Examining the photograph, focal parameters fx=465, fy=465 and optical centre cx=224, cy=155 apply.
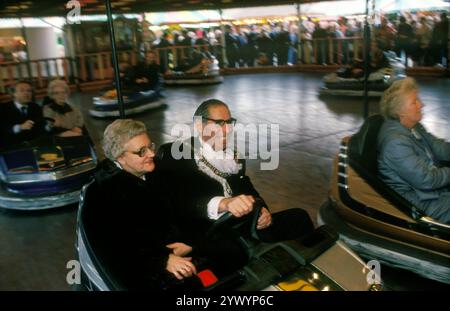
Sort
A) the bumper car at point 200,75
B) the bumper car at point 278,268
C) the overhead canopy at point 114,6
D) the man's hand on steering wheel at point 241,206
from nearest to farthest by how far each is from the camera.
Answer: the bumper car at point 278,268 → the man's hand on steering wheel at point 241,206 → the overhead canopy at point 114,6 → the bumper car at point 200,75

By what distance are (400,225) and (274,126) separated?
3008 millimetres

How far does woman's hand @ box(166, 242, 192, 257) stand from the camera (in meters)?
1.22

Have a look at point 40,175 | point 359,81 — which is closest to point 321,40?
point 359,81

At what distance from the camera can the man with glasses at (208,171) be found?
140cm

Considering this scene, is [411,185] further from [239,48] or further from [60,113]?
[239,48]

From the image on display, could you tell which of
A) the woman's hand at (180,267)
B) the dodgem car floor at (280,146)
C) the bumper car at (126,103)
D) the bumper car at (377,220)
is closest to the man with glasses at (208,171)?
the woman's hand at (180,267)

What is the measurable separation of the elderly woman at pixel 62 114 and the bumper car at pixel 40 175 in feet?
0.84

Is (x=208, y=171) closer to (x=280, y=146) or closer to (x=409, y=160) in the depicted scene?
(x=409, y=160)

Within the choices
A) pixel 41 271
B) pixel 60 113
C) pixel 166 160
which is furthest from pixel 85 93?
pixel 166 160

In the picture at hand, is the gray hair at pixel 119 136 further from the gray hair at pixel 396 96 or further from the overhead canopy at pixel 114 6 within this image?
the overhead canopy at pixel 114 6

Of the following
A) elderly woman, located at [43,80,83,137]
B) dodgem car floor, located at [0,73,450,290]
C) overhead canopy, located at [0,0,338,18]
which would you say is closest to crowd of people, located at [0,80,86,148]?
elderly woman, located at [43,80,83,137]

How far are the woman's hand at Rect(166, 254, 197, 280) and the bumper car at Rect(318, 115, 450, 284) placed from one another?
798mm

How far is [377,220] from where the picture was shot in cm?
170

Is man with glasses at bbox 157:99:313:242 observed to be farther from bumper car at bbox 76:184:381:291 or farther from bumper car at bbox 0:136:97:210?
bumper car at bbox 0:136:97:210
